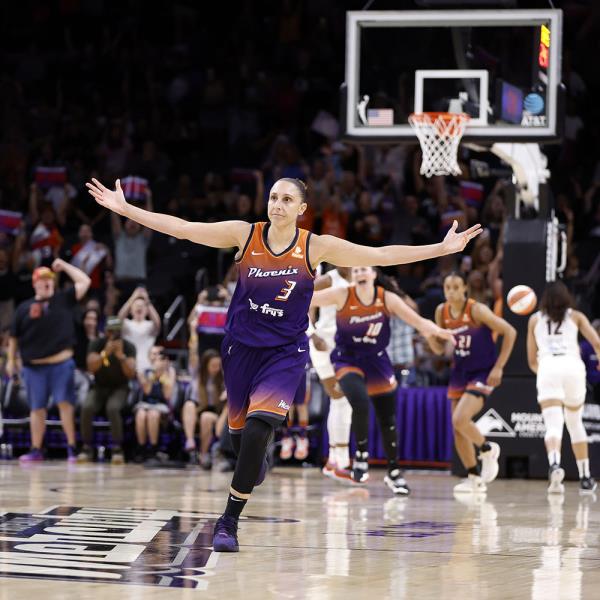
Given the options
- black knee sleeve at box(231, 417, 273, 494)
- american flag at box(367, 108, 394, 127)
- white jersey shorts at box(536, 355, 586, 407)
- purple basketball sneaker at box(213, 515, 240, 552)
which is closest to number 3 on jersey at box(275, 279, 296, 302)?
black knee sleeve at box(231, 417, 273, 494)

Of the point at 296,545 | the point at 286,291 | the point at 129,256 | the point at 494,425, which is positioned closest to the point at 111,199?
the point at 286,291

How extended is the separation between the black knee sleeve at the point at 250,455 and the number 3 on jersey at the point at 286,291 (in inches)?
27.7

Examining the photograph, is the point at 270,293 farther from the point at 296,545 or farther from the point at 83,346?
the point at 83,346

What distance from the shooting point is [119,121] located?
22.8 m

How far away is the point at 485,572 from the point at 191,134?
17892 millimetres

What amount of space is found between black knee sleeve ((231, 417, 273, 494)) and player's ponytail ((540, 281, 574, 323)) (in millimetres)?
6386

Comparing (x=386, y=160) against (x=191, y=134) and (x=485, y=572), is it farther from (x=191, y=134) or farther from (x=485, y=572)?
(x=485, y=572)

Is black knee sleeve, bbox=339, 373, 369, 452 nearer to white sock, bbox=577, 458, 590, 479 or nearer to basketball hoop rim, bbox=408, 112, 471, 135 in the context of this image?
white sock, bbox=577, 458, 590, 479

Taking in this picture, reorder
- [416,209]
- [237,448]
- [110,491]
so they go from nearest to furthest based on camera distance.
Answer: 1. [237,448]
2. [110,491]
3. [416,209]

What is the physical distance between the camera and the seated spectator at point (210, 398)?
1559cm

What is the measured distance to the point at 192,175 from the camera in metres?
22.7

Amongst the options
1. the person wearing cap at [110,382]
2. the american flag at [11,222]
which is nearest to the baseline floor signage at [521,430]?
the person wearing cap at [110,382]

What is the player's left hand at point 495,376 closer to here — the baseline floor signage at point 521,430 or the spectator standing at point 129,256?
the baseline floor signage at point 521,430

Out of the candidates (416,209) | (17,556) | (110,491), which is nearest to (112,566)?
(17,556)
